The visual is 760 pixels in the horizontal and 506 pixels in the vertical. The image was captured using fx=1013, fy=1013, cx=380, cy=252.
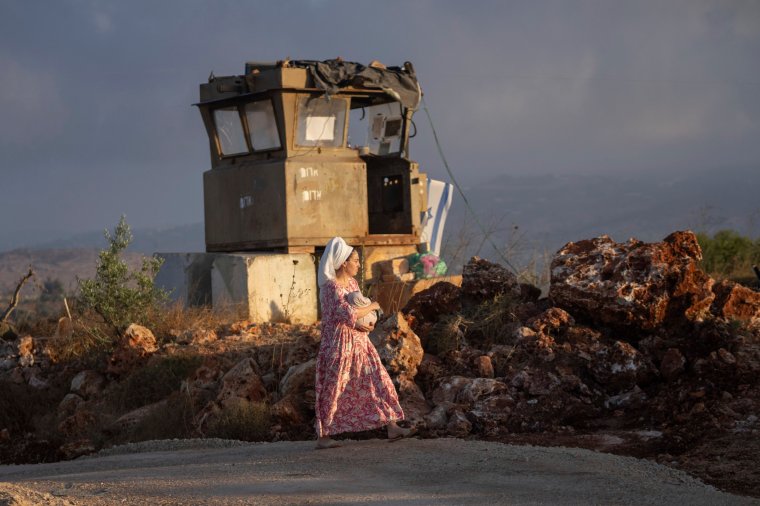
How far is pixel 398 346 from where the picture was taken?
34.8 ft

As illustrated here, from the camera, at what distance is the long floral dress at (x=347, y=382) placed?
338 inches

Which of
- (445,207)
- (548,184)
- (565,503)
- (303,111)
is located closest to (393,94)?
(303,111)

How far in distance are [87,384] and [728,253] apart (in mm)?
13624

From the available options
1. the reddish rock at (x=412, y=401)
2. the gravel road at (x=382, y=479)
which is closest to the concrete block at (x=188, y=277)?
the reddish rock at (x=412, y=401)

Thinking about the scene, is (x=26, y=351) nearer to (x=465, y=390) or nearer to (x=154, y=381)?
(x=154, y=381)

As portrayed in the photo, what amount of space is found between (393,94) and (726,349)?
773cm

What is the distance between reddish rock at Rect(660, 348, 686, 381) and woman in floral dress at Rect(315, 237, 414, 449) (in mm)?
2822

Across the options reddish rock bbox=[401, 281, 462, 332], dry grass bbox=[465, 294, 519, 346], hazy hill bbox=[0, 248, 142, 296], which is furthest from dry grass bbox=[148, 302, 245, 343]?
hazy hill bbox=[0, 248, 142, 296]

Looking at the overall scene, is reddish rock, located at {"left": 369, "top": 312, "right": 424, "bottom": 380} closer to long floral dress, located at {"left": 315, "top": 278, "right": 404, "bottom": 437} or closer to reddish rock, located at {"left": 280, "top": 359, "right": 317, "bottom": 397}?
reddish rock, located at {"left": 280, "top": 359, "right": 317, "bottom": 397}

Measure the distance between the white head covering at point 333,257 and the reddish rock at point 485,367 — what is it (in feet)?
8.15

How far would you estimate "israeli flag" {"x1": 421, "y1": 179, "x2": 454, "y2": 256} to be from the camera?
1794 centimetres

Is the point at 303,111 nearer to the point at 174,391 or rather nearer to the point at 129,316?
the point at 129,316

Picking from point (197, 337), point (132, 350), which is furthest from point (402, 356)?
point (132, 350)

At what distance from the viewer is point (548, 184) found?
590ft
